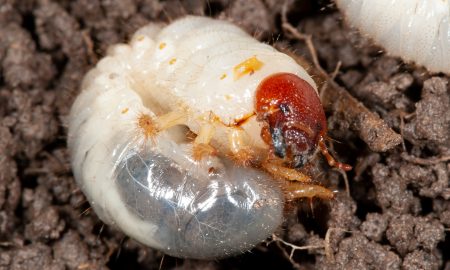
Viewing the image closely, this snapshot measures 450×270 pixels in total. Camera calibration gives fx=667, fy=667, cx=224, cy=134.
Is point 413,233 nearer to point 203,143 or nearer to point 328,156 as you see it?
point 328,156

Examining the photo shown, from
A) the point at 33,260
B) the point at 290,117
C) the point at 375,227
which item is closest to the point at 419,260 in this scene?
the point at 375,227

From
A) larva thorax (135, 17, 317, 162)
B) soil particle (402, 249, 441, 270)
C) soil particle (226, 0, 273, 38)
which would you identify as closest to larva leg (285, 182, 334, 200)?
larva thorax (135, 17, 317, 162)

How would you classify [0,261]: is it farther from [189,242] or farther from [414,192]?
[414,192]

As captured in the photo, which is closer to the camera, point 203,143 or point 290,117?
point 290,117

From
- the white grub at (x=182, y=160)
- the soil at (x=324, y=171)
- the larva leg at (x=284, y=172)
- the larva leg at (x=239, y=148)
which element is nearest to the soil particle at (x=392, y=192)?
the soil at (x=324, y=171)

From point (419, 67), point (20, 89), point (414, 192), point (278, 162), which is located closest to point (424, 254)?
point (414, 192)

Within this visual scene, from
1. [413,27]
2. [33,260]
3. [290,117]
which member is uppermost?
[413,27]

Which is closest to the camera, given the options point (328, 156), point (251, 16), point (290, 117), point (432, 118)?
point (290, 117)
